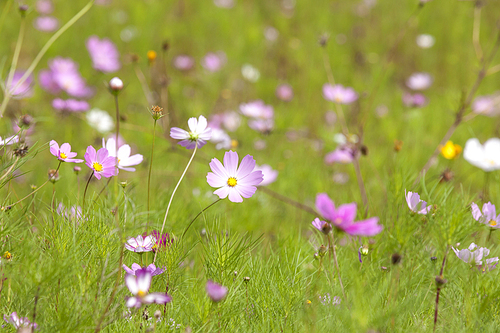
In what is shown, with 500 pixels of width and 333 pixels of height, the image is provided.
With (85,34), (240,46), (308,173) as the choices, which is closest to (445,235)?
(308,173)

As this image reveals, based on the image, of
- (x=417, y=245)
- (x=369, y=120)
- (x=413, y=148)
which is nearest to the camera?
(x=417, y=245)

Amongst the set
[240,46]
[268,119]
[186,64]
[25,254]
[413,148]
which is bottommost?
[25,254]

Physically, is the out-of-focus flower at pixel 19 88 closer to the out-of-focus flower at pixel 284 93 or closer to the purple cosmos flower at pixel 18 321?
the purple cosmos flower at pixel 18 321

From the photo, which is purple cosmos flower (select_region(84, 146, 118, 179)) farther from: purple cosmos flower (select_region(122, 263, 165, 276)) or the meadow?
purple cosmos flower (select_region(122, 263, 165, 276))

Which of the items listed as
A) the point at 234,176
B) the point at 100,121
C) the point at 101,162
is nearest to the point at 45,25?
the point at 100,121

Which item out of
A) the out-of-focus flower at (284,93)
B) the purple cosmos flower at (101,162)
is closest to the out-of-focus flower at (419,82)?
the out-of-focus flower at (284,93)

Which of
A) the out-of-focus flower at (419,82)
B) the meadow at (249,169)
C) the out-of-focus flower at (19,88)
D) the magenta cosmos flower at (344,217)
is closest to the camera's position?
the magenta cosmos flower at (344,217)

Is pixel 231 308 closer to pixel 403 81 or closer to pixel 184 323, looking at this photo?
pixel 184 323
